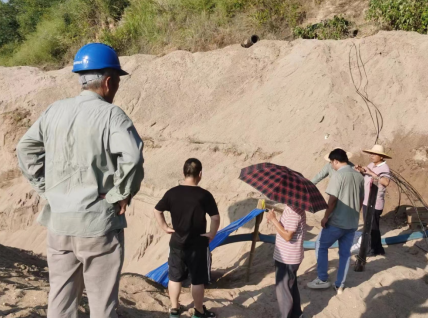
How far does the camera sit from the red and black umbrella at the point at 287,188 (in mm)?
4395

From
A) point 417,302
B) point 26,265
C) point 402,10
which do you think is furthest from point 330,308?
point 402,10

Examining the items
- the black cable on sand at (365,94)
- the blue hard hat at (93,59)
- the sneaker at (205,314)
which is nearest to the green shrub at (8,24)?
the black cable on sand at (365,94)

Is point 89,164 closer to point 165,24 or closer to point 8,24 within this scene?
point 165,24

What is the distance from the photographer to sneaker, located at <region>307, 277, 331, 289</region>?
5.51m

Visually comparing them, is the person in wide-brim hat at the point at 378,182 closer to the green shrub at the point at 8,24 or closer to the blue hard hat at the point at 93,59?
the blue hard hat at the point at 93,59

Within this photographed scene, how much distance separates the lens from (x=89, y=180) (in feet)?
9.49

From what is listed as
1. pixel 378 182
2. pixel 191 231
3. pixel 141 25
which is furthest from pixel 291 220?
pixel 141 25

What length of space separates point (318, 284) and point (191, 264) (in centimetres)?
185

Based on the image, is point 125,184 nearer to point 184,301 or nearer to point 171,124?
point 184,301

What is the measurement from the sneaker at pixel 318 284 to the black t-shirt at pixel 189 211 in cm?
179

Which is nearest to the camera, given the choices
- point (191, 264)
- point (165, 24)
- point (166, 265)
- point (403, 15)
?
point (191, 264)

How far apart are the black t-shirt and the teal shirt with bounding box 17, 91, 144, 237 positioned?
53.5 inches

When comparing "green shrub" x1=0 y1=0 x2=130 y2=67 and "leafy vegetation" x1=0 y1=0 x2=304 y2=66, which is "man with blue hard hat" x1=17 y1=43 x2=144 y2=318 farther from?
"green shrub" x1=0 y1=0 x2=130 y2=67

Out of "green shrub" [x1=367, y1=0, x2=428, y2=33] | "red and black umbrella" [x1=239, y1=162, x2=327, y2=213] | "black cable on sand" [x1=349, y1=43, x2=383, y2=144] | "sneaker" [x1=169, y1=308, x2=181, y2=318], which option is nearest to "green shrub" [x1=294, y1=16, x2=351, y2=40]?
"green shrub" [x1=367, y1=0, x2=428, y2=33]
